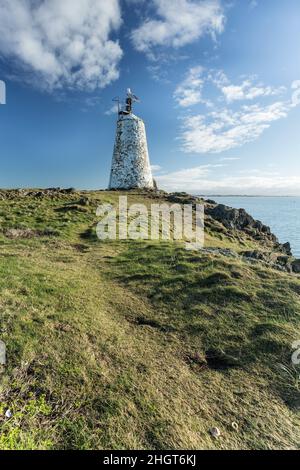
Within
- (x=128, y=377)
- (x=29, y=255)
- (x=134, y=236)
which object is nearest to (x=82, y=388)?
(x=128, y=377)

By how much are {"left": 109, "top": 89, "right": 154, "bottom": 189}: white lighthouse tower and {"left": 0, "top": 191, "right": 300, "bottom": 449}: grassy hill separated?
39.3m

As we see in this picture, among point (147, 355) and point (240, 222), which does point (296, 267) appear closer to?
point (147, 355)

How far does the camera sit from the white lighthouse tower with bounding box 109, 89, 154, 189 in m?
53.2

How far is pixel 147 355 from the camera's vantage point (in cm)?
796

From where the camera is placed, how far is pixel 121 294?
38.9 feet

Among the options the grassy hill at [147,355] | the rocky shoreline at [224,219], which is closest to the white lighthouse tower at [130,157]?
the rocky shoreline at [224,219]

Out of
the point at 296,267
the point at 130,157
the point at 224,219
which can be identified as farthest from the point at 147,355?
the point at 130,157

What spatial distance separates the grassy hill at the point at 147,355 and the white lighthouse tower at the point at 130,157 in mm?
39342

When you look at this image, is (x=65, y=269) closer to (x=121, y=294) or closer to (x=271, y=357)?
(x=121, y=294)

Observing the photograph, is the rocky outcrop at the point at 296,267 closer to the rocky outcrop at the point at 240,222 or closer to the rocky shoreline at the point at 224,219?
the rocky shoreline at the point at 224,219

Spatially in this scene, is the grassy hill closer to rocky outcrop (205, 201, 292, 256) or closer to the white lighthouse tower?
rocky outcrop (205, 201, 292, 256)

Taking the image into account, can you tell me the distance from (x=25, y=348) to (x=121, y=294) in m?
5.02

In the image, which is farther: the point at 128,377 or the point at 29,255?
the point at 29,255

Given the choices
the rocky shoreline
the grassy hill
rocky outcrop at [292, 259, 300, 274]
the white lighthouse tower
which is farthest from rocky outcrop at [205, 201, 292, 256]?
the grassy hill
